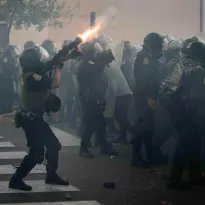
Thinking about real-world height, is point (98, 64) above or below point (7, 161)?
above

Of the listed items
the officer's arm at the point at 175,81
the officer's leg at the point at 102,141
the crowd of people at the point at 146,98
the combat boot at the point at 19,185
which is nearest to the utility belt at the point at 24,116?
the crowd of people at the point at 146,98

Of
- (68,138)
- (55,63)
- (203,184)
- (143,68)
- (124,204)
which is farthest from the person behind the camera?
(68,138)

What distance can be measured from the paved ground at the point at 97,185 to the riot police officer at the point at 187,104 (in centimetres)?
38

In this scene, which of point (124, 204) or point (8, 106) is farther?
point (8, 106)

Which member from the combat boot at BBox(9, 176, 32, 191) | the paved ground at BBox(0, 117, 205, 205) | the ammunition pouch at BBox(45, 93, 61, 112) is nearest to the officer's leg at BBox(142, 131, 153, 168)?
the paved ground at BBox(0, 117, 205, 205)

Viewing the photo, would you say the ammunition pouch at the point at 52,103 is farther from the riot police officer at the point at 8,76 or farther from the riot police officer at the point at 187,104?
the riot police officer at the point at 8,76

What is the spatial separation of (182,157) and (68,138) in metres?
5.03

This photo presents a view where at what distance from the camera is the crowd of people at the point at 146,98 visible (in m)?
8.43

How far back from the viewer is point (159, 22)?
33.9m

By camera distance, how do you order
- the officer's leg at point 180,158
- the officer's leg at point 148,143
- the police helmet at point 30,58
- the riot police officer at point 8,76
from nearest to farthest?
the police helmet at point 30,58, the officer's leg at point 180,158, the officer's leg at point 148,143, the riot police officer at point 8,76

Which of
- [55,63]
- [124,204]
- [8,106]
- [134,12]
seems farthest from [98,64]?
[134,12]

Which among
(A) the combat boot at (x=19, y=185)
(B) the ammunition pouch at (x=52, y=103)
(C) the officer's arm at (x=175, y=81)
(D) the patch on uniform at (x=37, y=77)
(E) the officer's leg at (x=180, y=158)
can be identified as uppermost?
(D) the patch on uniform at (x=37, y=77)

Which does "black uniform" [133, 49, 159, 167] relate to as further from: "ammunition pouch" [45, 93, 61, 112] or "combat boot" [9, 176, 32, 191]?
"combat boot" [9, 176, 32, 191]

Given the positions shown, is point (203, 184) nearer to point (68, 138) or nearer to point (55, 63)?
point (55, 63)
